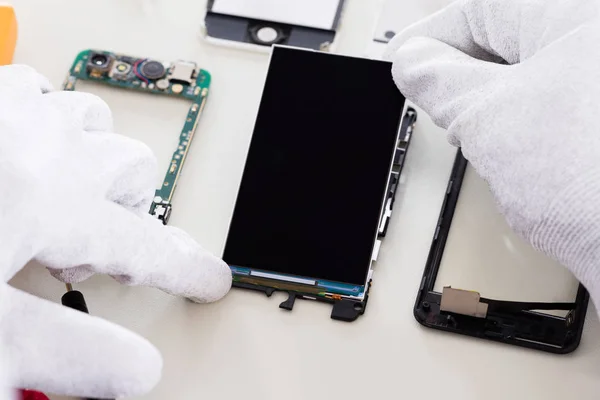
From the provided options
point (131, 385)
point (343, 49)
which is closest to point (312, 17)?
point (343, 49)

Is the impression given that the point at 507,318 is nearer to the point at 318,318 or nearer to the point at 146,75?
the point at 318,318

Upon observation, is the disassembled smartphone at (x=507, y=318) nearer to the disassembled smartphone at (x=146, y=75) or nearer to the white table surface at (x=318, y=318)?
the white table surface at (x=318, y=318)

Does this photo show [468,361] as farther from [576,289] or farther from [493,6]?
[493,6]

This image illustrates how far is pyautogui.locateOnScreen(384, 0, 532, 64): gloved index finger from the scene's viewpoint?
36.2 inches

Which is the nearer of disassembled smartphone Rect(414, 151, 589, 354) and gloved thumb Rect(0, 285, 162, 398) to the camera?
gloved thumb Rect(0, 285, 162, 398)

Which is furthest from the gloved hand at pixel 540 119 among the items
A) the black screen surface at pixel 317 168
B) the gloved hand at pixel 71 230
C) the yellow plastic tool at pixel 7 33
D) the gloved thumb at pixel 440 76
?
the yellow plastic tool at pixel 7 33

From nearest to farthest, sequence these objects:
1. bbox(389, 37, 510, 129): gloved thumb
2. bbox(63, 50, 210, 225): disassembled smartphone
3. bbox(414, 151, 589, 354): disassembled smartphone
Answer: bbox(389, 37, 510, 129): gloved thumb < bbox(414, 151, 589, 354): disassembled smartphone < bbox(63, 50, 210, 225): disassembled smartphone

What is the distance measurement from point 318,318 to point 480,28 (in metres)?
0.41

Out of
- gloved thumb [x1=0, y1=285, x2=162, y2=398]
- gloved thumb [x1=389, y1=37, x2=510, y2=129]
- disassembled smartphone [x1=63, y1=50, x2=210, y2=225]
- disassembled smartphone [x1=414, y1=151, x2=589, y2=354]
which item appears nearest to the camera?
gloved thumb [x1=0, y1=285, x2=162, y2=398]

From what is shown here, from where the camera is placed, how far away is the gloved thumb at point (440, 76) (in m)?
0.89

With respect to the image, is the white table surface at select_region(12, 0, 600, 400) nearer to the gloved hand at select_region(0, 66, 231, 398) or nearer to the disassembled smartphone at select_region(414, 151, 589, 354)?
the disassembled smartphone at select_region(414, 151, 589, 354)

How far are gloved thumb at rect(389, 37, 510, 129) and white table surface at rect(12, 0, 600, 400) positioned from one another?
0.15 m

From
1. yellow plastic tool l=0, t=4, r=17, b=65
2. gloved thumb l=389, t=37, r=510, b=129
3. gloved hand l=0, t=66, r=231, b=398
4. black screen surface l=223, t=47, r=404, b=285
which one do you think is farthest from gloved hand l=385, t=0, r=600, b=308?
yellow plastic tool l=0, t=4, r=17, b=65

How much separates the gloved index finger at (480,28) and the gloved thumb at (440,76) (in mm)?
20
